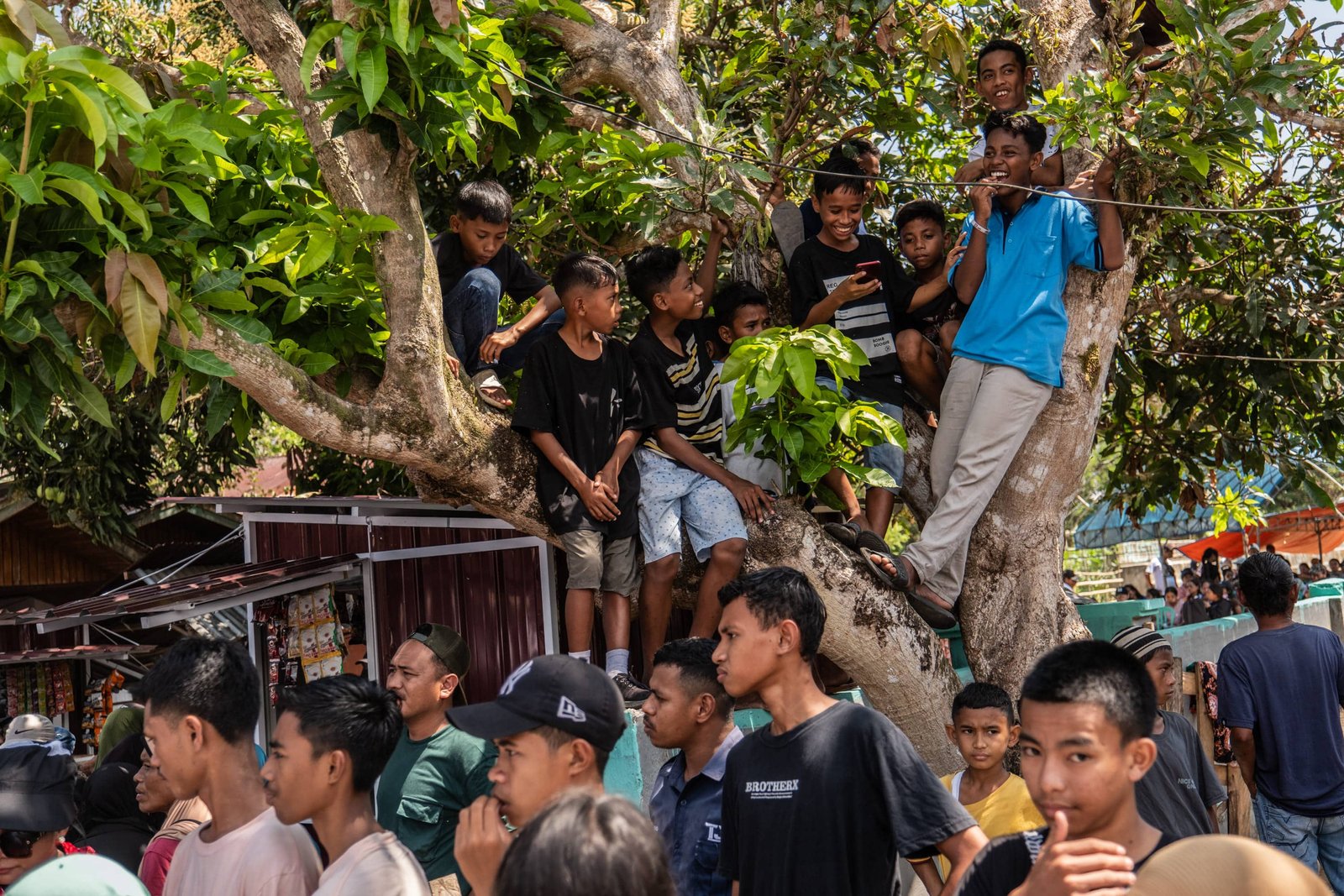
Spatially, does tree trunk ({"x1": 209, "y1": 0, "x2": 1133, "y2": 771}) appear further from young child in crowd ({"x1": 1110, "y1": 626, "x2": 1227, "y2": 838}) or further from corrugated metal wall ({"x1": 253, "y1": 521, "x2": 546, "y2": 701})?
corrugated metal wall ({"x1": 253, "y1": 521, "x2": 546, "y2": 701})

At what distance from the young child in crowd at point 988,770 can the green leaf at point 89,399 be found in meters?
3.45

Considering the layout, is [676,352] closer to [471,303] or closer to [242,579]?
[471,303]

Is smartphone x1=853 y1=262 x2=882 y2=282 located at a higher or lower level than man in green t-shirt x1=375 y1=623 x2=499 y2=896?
higher

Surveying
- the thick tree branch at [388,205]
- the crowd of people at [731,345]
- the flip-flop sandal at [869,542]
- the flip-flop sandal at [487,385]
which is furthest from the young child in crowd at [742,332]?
the thick tree branch at [388,205]

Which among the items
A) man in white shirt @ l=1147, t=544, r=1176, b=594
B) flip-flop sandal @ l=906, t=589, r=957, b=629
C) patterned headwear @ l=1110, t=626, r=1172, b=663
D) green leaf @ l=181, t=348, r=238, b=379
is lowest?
man in white shirt @ l=1147, t=544, r=1176, b=594

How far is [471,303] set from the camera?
20.8 feet

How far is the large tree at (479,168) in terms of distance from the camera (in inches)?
178

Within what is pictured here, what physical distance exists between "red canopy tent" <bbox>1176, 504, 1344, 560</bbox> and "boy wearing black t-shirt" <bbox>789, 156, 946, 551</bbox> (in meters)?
16.7

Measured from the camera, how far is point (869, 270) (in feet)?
Answer: 21.5

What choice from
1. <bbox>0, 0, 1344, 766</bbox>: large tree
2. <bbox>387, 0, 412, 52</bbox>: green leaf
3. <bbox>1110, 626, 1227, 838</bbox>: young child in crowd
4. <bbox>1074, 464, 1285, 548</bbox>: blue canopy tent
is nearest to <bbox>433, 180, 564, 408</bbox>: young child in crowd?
<bbox>0, 0, 1344, 766</bbox>: large tree

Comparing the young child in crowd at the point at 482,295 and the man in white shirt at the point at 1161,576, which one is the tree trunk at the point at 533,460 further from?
the man in white shirt at the point at 1161,576

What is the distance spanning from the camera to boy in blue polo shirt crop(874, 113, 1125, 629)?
19.8 feet

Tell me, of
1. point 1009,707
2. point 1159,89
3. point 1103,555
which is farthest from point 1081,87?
point 1103,555

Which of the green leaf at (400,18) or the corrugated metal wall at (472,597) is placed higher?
the green leaf at (400,18)
